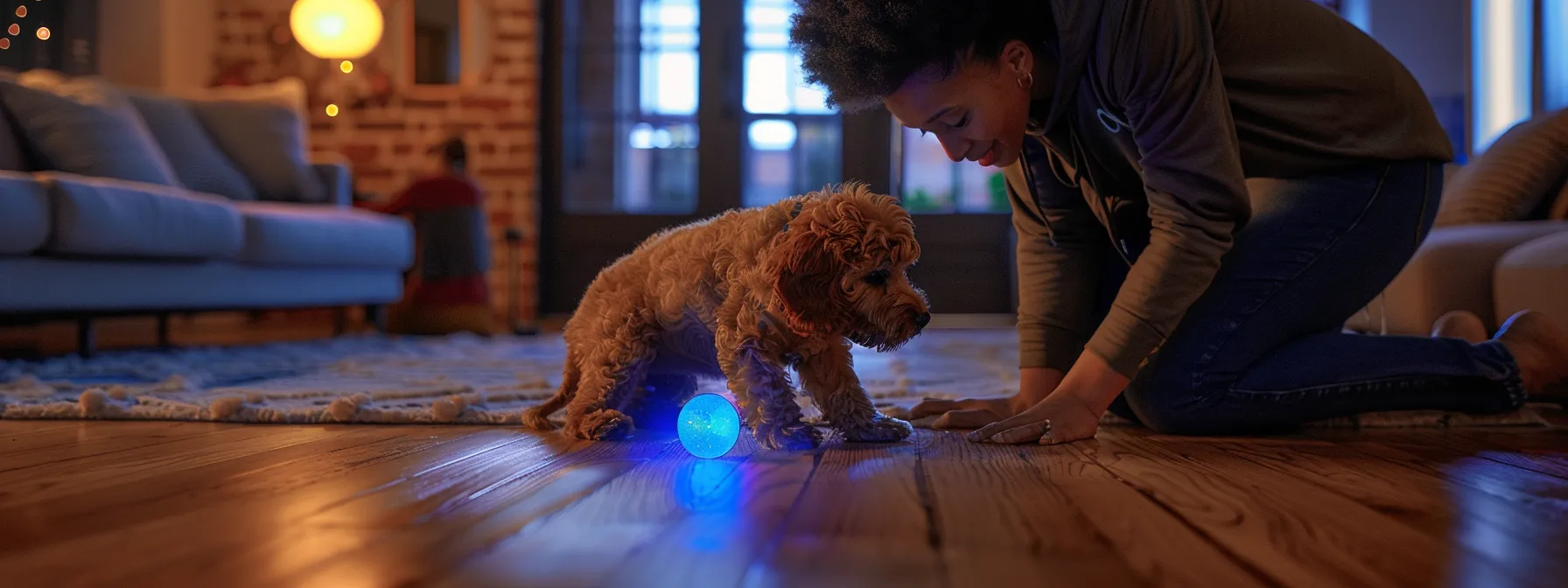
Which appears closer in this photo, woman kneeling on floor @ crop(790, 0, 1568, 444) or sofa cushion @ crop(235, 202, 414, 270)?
woman kneeling on floor @ crop(790, 0, 1568, 444)

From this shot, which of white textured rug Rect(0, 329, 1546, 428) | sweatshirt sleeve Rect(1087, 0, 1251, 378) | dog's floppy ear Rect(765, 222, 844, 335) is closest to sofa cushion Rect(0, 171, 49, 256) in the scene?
white textured rug Rect(0, 329, 1546, 428)

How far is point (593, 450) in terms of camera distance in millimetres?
1495

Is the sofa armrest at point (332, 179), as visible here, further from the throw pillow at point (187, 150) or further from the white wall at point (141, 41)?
the white wall at point (141, 41)

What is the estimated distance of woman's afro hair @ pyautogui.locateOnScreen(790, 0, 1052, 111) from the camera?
1446 millimetres

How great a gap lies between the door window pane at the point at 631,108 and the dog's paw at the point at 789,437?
520cm

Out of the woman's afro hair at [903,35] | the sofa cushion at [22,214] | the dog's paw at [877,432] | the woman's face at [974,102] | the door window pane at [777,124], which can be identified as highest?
the door window pane at [777,124]

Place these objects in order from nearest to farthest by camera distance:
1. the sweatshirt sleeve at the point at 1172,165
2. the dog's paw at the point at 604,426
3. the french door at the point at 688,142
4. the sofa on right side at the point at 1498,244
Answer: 1. the sweatshirt sleeve at the point at 1172,165
2. the dog's paw at the point at 604,426
3. the sofa on right side at the point at 1498,244
4. the french door at the point at 688,142

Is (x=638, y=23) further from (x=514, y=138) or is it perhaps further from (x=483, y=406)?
(x=483, y=406)

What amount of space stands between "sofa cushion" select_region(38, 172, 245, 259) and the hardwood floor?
185 centimetres

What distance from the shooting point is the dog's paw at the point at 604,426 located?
1603 millimetres

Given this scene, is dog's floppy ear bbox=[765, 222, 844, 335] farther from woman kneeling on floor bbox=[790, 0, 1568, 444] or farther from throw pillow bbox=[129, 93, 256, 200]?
throw pillow bbox=[129, 93, 256, 200]

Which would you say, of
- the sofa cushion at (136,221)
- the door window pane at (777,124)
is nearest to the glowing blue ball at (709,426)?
the sofa cushion at (136,221)

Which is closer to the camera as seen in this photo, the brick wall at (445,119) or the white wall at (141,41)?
the white wall at (141,41)

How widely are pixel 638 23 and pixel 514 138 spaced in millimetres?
1029
